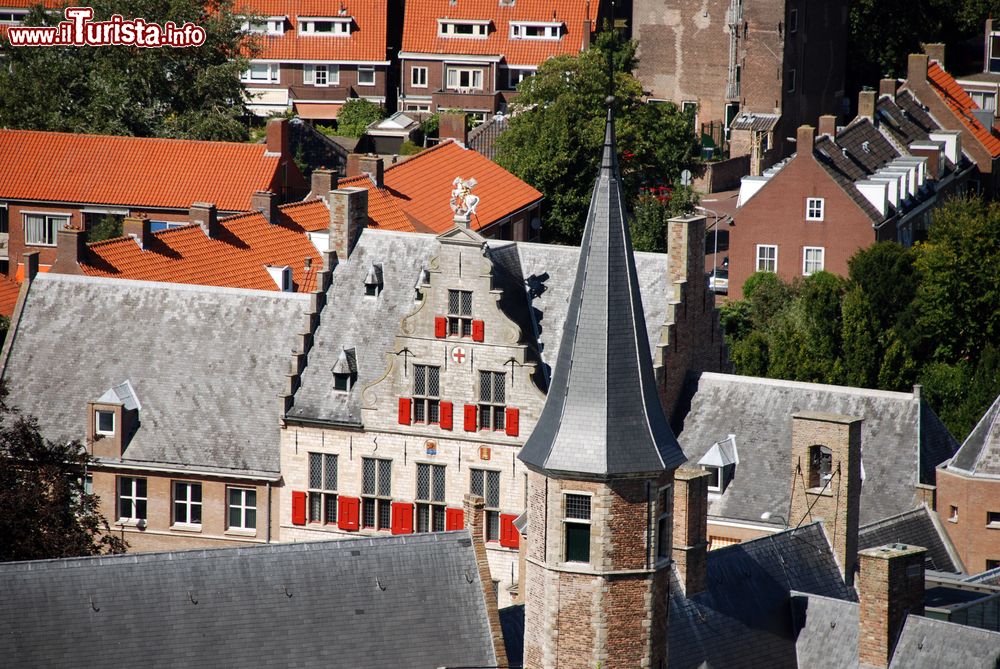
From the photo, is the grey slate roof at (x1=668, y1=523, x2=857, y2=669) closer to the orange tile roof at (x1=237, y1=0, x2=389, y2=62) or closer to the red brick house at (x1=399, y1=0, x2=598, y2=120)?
the red brick house at (x1=399, y1=0, x2=598, y2=120)

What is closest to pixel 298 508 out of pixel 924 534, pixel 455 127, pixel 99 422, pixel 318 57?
pixel 99 422

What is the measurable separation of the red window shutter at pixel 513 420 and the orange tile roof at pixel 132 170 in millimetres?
37175

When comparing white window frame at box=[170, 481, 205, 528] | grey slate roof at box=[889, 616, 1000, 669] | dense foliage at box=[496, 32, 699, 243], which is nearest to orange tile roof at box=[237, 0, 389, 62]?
dense foliage at box=[496, 32, 699, 243]

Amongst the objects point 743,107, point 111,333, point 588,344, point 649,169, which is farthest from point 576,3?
point 588,344

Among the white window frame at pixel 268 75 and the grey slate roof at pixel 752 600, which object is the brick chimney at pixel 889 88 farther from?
the grey slate roof at pixel 752 600

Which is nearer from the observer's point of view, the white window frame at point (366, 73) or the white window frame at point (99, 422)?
the white window frame at point (99, 422)

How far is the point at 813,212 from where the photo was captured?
100 metres

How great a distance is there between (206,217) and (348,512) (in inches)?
696

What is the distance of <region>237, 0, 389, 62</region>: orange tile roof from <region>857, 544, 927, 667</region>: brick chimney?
314 ft

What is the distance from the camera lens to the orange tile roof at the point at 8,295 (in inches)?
3364

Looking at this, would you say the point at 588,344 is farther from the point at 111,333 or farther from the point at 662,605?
the point at 111,333

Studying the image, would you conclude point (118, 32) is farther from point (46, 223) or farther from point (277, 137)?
point (277, 137)

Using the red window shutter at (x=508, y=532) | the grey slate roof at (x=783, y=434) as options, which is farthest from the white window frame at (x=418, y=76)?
the red window shutter at (x=508, y=532)

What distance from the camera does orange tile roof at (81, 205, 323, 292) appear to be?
73938mm
